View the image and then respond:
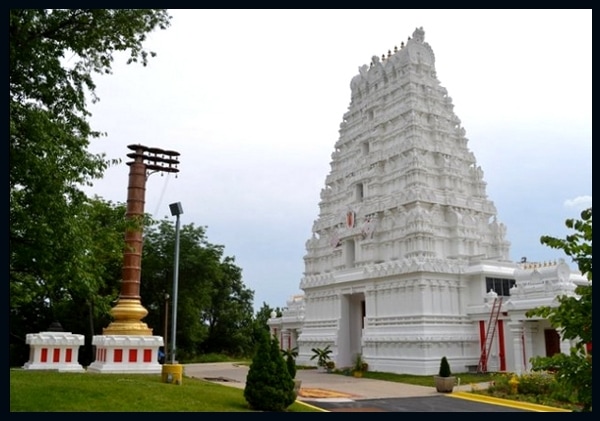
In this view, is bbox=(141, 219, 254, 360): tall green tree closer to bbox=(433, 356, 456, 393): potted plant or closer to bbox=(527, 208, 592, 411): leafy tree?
bbox=(433, 356, 456, 393): potted plant

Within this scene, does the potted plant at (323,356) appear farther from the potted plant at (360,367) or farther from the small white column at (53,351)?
the small white column at (53,351)

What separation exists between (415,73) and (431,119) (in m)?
3.17

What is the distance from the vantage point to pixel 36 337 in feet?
87.9

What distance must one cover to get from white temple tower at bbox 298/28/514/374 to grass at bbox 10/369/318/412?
15503mm

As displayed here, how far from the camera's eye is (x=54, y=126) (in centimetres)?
1451

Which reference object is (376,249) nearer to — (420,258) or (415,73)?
(420,258)

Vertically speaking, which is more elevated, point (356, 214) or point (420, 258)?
point (356, 214)

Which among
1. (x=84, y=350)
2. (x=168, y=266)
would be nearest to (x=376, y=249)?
(x=168, y=266)

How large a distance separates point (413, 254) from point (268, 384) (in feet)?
61.9

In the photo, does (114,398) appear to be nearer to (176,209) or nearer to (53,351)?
(176,209)

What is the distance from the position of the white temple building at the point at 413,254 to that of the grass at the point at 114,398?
15316 millimetres

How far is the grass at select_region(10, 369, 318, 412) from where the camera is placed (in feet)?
44.4

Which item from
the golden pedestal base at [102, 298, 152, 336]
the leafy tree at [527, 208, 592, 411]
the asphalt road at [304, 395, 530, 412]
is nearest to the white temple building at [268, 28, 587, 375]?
the asphalt road at [304, 395, 530, 412]

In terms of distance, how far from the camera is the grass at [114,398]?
13531 millimetres
